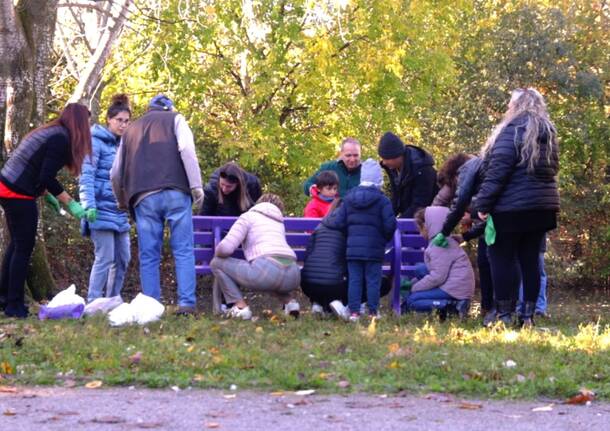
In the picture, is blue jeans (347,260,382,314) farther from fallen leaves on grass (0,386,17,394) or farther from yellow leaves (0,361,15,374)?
fallen leaves on grass (0,386,17,394)

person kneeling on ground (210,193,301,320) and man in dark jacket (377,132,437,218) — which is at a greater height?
man in dark jacket (377,132,437,218)

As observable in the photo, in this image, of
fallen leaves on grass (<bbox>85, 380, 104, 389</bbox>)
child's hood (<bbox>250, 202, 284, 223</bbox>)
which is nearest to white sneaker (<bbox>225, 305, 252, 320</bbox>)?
child's hood (<bbox>250, 202, 284, 223</bbox>)

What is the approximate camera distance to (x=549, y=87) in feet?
65.4

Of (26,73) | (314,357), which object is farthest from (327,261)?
(26,73)

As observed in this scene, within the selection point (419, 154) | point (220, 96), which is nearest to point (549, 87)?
point (220, 96)

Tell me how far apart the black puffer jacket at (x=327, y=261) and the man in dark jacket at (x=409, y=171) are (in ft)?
3.59

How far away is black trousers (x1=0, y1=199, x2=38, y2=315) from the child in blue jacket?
9.00 ft

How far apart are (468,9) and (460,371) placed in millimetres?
13807

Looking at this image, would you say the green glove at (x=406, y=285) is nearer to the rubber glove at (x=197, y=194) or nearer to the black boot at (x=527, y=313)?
the black boot at (x=527, y=313)

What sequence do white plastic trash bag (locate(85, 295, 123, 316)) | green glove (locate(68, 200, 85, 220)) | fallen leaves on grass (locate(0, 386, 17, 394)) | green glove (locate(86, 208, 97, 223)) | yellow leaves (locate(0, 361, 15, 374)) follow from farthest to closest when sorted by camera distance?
green glove (locate(86, 208, 97, 223)) → green glove (locate(68, 200, 85, 220)) → white plastic trash bag (locate(85, 295, 123, 316)) → yellow leaves (locate(0, 361, 15, 374)) → fallen leaves on grass (locate(0, 386, 17, 394))

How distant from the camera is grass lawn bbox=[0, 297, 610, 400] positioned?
6641mm

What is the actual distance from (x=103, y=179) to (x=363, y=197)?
7.80ft

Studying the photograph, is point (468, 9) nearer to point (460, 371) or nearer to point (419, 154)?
point (419, 154)

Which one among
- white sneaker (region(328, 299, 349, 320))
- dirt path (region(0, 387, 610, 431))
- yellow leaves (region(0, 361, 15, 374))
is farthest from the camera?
white sneaker (region(328, 299, 349, 320))
